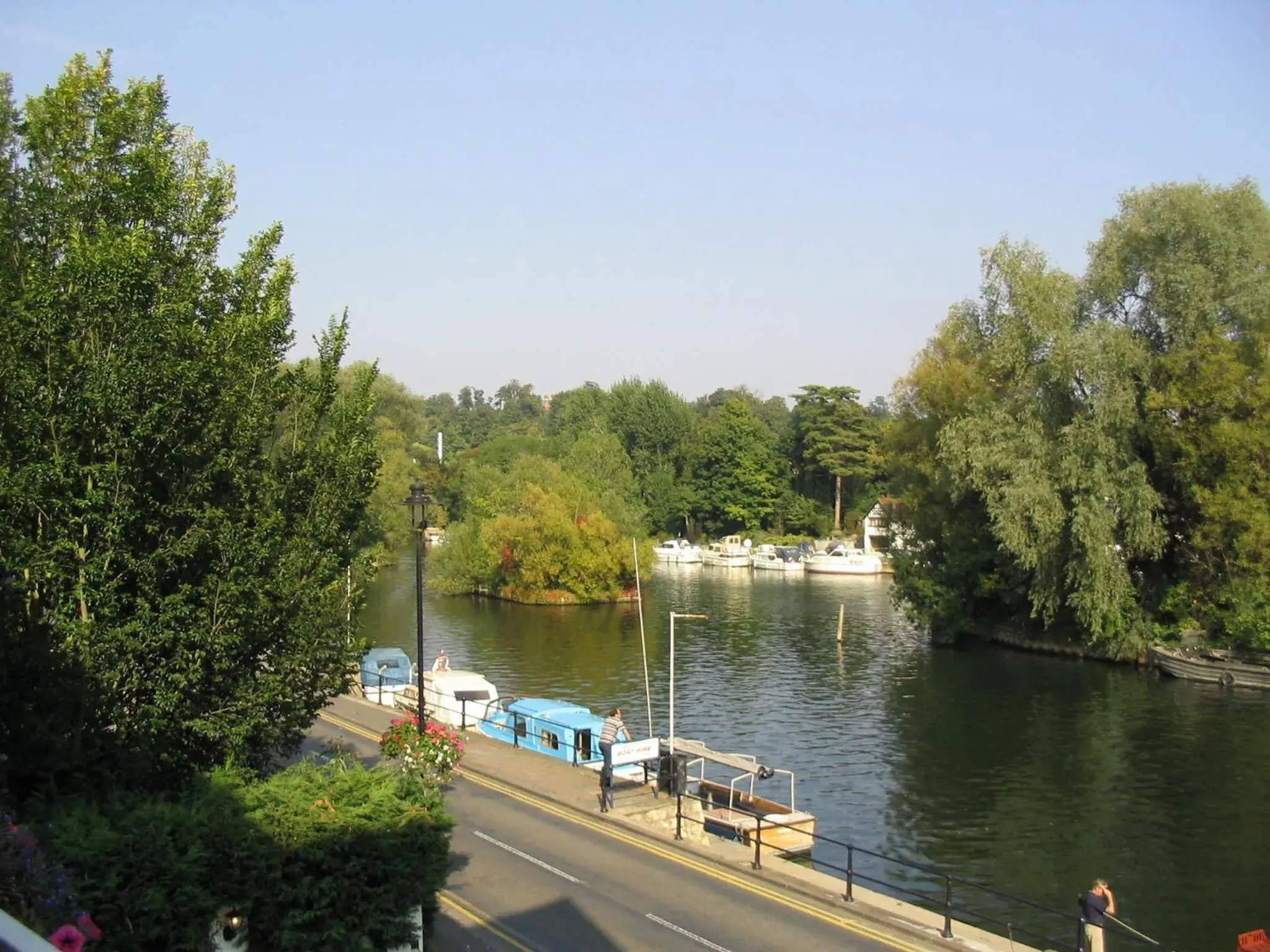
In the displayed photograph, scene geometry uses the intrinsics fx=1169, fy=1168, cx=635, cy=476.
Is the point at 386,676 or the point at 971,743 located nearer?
the point at 971,743

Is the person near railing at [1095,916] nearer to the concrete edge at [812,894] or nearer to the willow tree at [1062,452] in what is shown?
the concrete edge at [812,894]

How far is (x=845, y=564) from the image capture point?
306ft

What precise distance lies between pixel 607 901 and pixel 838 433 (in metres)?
98.0

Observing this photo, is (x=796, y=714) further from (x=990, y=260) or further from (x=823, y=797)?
(x=990, y=260)

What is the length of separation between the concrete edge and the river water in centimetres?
535

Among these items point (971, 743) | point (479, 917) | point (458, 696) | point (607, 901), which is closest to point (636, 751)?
point (607, 901)

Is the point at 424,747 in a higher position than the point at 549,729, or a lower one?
higher

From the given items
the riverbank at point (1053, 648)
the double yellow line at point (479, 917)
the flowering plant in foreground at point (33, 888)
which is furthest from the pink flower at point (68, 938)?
the riverbank at point (1053, 648)

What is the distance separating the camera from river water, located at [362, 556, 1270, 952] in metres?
23.7

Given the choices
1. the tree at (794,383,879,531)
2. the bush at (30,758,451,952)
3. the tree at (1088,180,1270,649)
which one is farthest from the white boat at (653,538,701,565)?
the bush at (30,758,451,952)

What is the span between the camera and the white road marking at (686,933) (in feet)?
48.3

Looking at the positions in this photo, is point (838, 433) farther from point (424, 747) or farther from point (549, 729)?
point (424, 747)

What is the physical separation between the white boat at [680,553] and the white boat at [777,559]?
485cm

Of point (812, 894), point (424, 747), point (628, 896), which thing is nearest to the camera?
point (628, 896)
